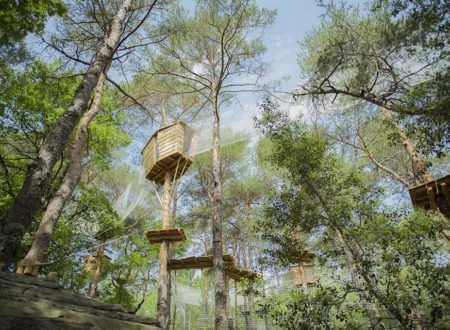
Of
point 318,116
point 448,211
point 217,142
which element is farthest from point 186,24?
point 448,211

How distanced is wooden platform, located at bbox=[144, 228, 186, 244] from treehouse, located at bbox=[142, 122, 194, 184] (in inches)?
85.8

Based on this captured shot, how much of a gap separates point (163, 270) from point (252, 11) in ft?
27.8

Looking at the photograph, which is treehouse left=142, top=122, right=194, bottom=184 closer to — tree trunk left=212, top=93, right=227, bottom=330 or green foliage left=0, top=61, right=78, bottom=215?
tree trunk left=212, top=93, right=227, bottom=330

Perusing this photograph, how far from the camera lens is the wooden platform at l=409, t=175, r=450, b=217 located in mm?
6469

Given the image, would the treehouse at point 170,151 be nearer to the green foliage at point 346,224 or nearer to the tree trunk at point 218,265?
the tree trunk at point 218,265

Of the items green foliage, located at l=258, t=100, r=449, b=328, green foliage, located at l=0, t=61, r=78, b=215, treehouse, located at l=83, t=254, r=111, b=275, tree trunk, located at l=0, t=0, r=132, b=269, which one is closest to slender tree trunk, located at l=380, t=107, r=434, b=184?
green foliage, located at l=258, t=100, r=449, b=328

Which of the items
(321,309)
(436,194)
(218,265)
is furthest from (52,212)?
(436,194)

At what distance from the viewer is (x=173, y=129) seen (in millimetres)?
10617

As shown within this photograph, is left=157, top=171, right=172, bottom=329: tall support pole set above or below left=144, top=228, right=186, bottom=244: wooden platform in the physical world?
below

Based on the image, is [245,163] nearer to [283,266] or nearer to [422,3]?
[283,266]

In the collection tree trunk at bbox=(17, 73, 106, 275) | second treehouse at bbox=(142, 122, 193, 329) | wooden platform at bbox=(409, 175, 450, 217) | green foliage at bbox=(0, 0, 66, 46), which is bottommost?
tree trunk at bbox=(17, 73, 106, 275)

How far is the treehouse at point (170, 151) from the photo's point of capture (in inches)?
407

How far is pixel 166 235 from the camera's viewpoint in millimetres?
8781

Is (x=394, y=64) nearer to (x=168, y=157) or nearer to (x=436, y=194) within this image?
(x=436, y=194)
